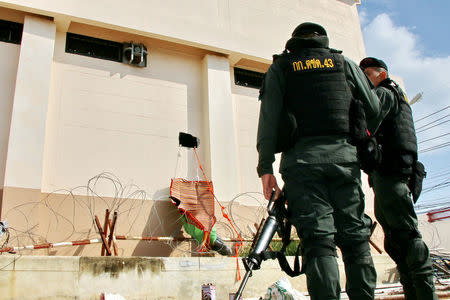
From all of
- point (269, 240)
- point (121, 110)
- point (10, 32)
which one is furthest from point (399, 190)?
point (10, 32)

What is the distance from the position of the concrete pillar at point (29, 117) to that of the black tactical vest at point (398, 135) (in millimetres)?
3947

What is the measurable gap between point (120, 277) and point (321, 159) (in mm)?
2022

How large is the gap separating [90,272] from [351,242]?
2.05 m

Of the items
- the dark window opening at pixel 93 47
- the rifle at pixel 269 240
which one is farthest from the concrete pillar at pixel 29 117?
the rifle at pixel 269 240

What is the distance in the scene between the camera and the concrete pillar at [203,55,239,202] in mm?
5938

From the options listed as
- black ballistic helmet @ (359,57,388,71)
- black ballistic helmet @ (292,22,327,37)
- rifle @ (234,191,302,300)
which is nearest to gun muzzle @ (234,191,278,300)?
rifle @ (234,191,302,300)

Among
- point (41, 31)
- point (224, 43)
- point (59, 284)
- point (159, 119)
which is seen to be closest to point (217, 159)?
point (159, 119)

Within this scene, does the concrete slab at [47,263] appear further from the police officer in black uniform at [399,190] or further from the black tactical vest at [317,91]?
the police officer in black uniform at [399,190]

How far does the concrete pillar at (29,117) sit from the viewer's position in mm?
4633

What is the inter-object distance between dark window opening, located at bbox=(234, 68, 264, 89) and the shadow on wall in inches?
99.2

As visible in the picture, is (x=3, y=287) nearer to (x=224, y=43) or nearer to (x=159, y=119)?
(x=159, y=119)

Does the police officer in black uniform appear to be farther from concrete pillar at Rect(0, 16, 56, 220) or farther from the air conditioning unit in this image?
the air conditioning unit

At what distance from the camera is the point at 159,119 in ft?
19.7

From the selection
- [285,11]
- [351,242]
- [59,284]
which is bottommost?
[59,284]
